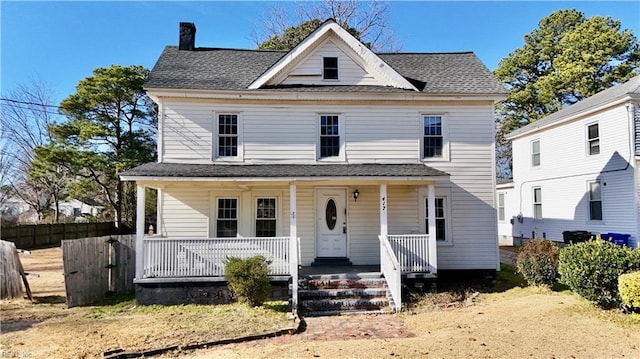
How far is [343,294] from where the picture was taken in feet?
30.9

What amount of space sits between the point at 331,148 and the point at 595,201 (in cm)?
1262

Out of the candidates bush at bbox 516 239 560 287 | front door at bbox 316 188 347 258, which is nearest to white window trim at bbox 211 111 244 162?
front door at bbox 316 188 347 258

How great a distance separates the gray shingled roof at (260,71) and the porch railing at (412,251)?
15.5 feet

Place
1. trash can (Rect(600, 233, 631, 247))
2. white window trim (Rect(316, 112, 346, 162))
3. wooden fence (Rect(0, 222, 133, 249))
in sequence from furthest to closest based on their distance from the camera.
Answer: wooden fence (Rect(0, 222, 133, 249)) < trash can (Rect(600, 233, 631, 247)) < white window trim (Rect(316, 112, 346, 162))

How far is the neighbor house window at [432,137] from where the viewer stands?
12.3 metres

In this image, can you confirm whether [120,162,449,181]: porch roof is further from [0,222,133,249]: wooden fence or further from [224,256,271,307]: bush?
[0,222,133,249]: wooden fence

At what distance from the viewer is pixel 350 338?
7.14 m

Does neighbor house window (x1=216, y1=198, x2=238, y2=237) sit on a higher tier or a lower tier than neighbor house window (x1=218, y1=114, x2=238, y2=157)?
lower

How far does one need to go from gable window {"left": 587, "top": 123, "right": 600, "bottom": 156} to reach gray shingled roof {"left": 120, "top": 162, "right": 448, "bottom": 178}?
10.4m

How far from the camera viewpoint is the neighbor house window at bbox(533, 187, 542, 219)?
20.3m

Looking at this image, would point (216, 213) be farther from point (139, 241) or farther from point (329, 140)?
point (329, 140)

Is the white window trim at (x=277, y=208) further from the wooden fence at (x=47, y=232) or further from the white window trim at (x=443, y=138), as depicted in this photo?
the wooden fence at (x=47, y=232)

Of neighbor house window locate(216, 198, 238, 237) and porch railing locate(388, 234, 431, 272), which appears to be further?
neighbor house window locate(216, 198, 238, 237)

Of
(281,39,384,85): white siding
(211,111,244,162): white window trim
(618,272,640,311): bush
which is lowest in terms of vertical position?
(618,272,640,311): bush
